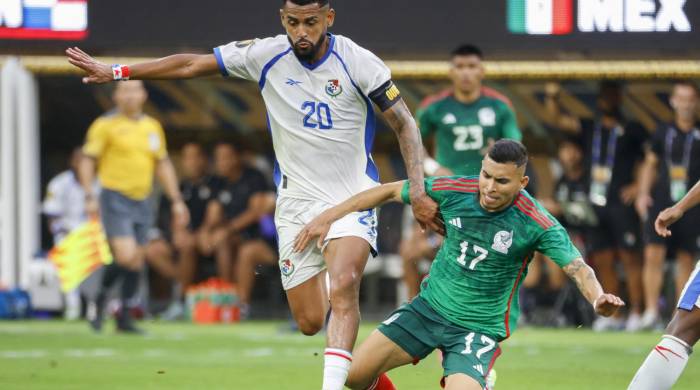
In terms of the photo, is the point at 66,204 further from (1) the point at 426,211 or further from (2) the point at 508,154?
(2) the point at 508,154

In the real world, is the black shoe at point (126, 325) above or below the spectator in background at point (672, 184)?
below

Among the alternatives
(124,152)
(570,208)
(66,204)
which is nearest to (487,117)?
(124,152)

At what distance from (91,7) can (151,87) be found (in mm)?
4713

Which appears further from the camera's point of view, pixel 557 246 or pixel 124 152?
pixel 124 152

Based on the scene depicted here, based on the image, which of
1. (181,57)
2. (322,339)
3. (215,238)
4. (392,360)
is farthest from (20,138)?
(392,360)

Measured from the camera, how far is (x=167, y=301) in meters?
19.6

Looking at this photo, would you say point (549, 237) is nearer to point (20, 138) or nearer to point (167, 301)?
point (20, 138)

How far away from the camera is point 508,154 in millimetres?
7074

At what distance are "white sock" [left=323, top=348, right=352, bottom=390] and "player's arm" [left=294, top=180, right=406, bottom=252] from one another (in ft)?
2.09

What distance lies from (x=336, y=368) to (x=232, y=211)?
1067 cm

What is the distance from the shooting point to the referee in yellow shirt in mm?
14109

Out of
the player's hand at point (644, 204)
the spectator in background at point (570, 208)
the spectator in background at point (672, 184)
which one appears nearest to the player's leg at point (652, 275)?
the spectator in background at point (672, 184)

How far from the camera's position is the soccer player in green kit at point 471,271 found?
7176mm

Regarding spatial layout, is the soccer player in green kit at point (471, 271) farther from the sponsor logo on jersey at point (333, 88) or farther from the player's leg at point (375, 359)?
the sponsor logo on jersey at point (333, 88)
